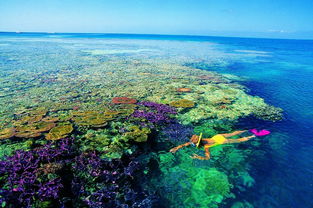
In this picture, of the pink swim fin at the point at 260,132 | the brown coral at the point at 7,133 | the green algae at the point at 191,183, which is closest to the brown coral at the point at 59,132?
the brown coral at the point at 7,133

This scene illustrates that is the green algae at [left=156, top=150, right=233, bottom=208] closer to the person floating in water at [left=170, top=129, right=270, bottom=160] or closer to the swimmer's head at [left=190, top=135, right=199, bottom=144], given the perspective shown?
the person floating in water at [left=170, top=129, right=270, bottom=160]

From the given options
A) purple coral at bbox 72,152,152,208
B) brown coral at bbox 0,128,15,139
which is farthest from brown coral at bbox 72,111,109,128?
brown coral at bbox 0,128,15,139

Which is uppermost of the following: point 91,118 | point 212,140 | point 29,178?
point 91,118

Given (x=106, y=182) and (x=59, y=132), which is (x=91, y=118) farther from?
(x=106, y=182)

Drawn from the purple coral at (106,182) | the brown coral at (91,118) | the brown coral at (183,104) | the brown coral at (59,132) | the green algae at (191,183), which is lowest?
the green algae at (191,183)

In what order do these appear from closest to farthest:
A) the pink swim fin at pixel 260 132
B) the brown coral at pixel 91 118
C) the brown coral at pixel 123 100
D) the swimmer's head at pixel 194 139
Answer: the swimmer's head at pixel 194 139 → the brown coral at pixel 91 118 → the pink swim fin at pixel 260 132 → the brown coral at pixel 123 100

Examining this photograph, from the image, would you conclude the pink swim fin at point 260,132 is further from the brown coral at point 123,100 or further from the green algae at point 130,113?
the brown coral at point 123,100

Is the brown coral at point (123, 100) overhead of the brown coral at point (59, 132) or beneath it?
overhead

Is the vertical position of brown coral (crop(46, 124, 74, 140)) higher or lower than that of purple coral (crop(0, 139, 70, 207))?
higher

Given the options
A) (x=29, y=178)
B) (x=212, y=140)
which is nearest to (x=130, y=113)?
(x=212, y=140)

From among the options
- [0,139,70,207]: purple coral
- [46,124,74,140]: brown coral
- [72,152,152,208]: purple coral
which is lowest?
[72,152,152,208]: purple coral

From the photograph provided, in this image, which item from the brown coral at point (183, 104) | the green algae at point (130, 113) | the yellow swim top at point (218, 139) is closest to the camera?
the green algae at point (130, 113)

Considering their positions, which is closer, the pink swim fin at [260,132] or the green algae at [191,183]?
the green algae at [191,183]
